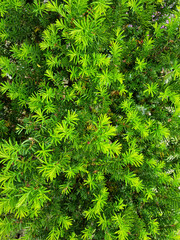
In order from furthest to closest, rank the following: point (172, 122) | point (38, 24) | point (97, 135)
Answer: point (172, 122)
point (38, 24)
point (97, 135)

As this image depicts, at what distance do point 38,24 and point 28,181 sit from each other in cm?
56

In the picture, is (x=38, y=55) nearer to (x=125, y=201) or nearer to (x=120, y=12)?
(x=120, y=12)

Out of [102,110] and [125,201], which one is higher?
[102,110]

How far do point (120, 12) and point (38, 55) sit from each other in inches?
12.5

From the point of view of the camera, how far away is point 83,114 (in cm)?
56

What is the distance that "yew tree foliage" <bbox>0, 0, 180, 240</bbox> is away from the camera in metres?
0.50

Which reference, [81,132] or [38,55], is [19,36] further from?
[81,132]

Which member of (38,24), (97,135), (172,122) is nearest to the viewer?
(97,135)

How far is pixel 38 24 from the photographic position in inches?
24.1

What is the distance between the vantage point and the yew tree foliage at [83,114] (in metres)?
0.50

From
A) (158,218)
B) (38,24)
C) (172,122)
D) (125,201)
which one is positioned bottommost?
(158,218)

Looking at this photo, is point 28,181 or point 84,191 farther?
point 84,191

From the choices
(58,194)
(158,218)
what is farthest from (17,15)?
(158,218)

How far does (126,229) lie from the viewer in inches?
23.4
